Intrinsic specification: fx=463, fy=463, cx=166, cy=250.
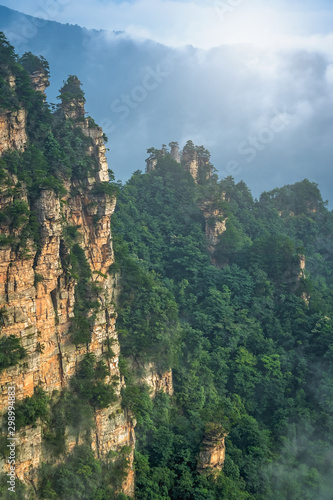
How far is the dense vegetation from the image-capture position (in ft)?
82.7

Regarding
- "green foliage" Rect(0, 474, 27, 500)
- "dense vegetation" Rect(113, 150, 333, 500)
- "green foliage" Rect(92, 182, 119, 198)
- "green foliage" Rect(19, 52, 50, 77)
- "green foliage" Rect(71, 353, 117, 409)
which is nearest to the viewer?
"green foliage" Rect(0, 474, 27, 500)

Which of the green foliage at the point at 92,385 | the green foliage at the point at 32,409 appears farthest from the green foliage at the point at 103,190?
the green foliage at the point at 32,409

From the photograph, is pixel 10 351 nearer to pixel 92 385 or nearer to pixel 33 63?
pixel 92 385

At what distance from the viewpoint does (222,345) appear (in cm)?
3372

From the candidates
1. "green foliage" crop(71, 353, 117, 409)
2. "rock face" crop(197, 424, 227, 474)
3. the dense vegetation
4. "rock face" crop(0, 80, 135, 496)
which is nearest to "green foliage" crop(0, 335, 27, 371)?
"rock face" crop(0, 80, 135, 496)

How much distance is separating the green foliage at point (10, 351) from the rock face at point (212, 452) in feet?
37.0

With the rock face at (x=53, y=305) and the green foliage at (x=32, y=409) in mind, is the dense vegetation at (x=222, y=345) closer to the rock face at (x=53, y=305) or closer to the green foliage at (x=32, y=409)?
the rock face at (x=53, y=305)

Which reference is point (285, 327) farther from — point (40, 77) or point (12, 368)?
point (40, 77)

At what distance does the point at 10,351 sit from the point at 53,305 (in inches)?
136

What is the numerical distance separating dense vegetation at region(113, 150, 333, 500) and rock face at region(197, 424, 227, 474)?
0.40 m

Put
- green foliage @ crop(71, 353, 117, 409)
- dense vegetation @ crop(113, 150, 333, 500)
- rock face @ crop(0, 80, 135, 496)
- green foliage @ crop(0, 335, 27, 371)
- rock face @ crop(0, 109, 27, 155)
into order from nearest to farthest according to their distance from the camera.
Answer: green foliage @ crop(0, 335, 27, 371) → rock face @ crop(0, 80, 135, 496) → green foliage @ crop(71, 353, 117, 409) → rock face @ crop(0, 109, 27, 155) → dense vegetation @ crop(113, 150, 333, 500)

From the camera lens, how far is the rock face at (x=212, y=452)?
23984 millimetres

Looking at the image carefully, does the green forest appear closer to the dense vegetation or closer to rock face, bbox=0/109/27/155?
the dense vegetation

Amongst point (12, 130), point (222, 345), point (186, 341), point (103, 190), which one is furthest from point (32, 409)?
point (222, 345)
